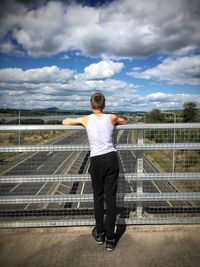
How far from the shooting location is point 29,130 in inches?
137

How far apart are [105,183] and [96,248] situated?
81cm

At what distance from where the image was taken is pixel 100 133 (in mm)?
3004

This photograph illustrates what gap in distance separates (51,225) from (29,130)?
1372mm

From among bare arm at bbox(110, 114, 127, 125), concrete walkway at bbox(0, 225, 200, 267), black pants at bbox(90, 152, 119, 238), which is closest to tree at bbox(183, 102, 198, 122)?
concrete walkway at bbox(0, 225, 200, 267)

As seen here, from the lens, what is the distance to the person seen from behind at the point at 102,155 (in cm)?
301

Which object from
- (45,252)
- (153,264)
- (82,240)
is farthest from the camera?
(82,240)

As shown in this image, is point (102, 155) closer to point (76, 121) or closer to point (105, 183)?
point (105, 183)

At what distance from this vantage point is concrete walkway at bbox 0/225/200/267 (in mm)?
2842

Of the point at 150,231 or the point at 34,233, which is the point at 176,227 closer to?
the point at 150,231

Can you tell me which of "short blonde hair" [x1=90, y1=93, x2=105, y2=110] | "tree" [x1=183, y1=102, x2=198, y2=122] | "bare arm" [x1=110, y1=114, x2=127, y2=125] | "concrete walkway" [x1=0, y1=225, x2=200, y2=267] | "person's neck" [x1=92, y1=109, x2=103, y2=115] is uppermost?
"tree" [x1=183, y1=102, x2=198, y2=122]

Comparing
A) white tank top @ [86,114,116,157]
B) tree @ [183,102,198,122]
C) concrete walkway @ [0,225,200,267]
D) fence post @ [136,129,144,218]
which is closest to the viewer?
concrete walkway @ [0,225,200,267]

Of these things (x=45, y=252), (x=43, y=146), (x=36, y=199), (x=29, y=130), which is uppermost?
(x=29, y=130)

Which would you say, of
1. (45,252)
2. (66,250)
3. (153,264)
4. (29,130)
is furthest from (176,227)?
(29,130)

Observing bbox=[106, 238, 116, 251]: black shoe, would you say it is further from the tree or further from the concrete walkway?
the tree
